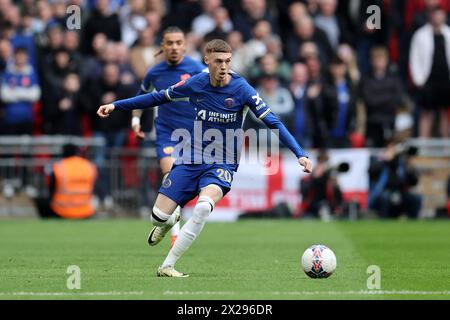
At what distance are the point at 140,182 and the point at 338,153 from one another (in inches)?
157

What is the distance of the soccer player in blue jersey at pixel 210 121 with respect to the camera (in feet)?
43.6

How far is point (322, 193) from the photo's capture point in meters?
23.9

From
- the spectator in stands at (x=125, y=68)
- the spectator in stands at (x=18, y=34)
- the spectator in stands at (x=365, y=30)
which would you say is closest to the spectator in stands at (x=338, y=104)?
the spectator in stands at (x=365, y=30)

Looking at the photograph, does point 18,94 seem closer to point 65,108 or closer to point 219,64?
point 65,108

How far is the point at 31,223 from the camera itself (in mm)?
22797

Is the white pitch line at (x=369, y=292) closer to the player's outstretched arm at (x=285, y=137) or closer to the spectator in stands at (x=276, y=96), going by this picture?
the player's outstretched arm at (x=285, y=137)

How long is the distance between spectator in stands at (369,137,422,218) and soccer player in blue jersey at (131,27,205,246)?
8.24m

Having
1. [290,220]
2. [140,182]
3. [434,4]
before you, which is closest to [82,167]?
[140,182]

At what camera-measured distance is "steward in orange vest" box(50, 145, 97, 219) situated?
23.5 m

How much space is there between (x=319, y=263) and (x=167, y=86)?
4643mm

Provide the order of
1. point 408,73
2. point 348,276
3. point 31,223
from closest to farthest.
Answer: point 348,276 → point 31,223 → point 408,73

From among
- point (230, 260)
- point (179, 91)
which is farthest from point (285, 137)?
point (230, 260)
